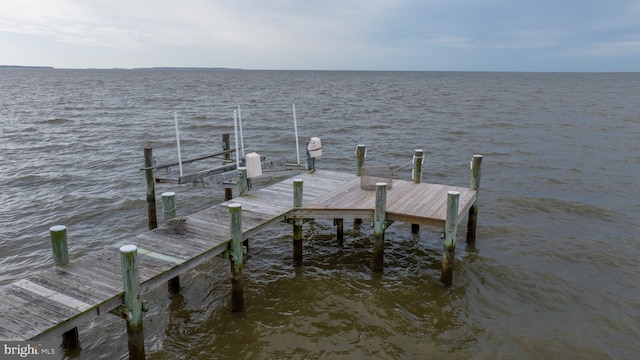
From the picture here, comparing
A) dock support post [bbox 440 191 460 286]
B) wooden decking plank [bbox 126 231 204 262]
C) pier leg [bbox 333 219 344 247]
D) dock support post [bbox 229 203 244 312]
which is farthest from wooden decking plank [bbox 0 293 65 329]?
pier leg [bbox 333 219 344 247]

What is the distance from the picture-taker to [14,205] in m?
16.6

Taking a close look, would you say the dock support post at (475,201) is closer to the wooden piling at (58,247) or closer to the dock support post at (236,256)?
the dock support post at (236,256)

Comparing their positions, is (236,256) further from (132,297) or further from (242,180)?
(242,180)

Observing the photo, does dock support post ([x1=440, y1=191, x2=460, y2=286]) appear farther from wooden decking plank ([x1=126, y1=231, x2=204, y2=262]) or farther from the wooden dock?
wooden decking plank ([x1=126, y1=231, x2=204, y2=262])

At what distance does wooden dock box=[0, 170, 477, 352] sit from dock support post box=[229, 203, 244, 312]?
0.20m

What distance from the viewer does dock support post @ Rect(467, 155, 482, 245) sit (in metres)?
12.6

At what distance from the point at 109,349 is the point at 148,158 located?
Answer: 576 cm

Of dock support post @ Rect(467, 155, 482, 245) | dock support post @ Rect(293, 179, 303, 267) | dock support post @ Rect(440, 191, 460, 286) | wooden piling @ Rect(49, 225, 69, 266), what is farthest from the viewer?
dock support post @ Rect(467, 155, 482, 245)

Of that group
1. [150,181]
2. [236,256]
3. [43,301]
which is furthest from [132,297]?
[150,181]

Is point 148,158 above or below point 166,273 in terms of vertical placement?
above

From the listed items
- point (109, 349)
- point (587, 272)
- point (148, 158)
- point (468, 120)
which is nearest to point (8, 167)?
point (148, 158)

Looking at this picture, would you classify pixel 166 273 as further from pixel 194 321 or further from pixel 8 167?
pixel 8 167

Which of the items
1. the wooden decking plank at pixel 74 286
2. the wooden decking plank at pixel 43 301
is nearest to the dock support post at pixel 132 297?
the wooden decking plank at pixel 74 286

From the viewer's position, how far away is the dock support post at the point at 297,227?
1095 centimetres
